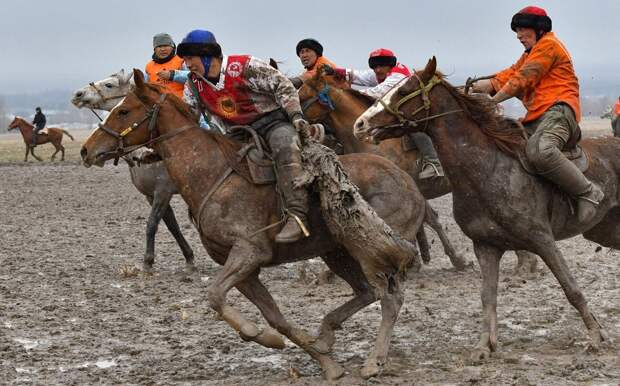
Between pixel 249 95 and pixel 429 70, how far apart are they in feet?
4.36

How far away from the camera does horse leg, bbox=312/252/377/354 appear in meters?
7.58

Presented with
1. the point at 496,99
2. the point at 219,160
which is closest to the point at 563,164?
the point at 496,99

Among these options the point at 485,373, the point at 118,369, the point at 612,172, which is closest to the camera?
the point at 485,373

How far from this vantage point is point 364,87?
1170 cm

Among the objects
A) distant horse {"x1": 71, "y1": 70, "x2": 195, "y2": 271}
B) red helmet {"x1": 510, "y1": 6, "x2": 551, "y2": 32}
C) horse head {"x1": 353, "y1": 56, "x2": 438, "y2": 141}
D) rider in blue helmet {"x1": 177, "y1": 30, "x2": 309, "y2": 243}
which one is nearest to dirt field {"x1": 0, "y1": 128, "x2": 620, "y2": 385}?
distant horse {"x1": 71, "y1": 70, "x2": 195, "y2": 271}

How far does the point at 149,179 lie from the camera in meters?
12.3

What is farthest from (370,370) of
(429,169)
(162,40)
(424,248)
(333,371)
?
(162,40)

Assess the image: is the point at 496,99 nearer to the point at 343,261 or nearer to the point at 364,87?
the point at 343,261

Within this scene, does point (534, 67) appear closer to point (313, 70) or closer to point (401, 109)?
point (401, 109)

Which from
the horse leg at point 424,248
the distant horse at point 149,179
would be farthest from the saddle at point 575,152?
the distant horse at point 149,179

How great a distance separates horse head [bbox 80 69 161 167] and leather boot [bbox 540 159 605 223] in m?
2.95

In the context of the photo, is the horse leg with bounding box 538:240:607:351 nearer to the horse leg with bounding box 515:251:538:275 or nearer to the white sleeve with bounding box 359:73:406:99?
the white sleeve with bounding box 359:73:406:99

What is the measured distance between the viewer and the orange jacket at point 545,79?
7.98 meters

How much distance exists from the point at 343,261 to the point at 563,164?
1777 millimetres
